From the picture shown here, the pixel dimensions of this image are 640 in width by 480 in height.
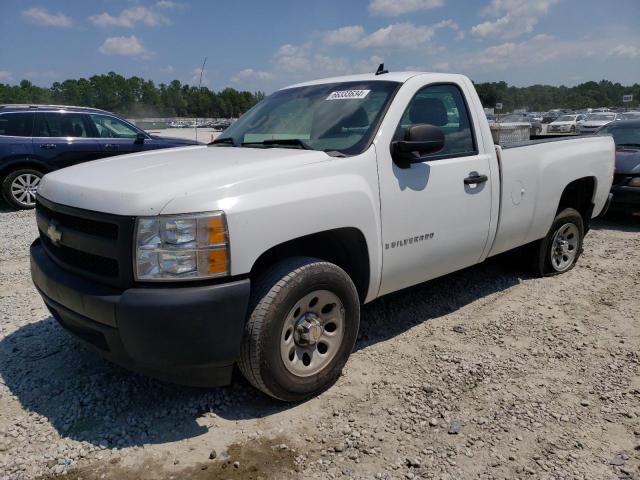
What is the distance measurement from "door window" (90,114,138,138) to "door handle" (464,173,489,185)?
808 cm

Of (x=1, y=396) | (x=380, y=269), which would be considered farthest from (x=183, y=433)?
(x=380, y=269)

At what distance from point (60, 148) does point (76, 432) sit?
7.74 metres

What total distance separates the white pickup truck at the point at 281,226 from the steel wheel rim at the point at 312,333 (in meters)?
0.01

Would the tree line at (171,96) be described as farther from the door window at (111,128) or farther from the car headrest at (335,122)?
the car headrest at (335,122)

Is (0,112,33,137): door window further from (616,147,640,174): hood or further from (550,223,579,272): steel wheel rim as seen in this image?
(616,147,640,174): hood

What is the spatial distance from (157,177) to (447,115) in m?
2.24

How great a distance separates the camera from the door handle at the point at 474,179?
3641 mm

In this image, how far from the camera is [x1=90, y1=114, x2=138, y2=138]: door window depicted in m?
9.64

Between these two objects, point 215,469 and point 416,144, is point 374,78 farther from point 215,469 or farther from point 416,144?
point 215,469

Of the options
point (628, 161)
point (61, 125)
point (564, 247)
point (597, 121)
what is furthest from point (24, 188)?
point (597, 121)

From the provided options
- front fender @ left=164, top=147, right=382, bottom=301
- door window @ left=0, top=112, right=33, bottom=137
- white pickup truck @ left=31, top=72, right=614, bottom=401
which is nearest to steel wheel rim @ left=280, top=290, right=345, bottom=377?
white pickup truck @ left=31, top=72, right=614, bottom=401

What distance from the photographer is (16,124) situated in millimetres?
8836

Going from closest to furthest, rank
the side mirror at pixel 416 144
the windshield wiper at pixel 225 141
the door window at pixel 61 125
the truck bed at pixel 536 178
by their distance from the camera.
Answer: the side mirror at pixel 416 144 → the windshield wiper at pixel 225 141 → the truck bed at pixel 536 178 → the door window at pixel 61 125

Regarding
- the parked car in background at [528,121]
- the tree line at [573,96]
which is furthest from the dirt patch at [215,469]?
the tree line at [573,96]
